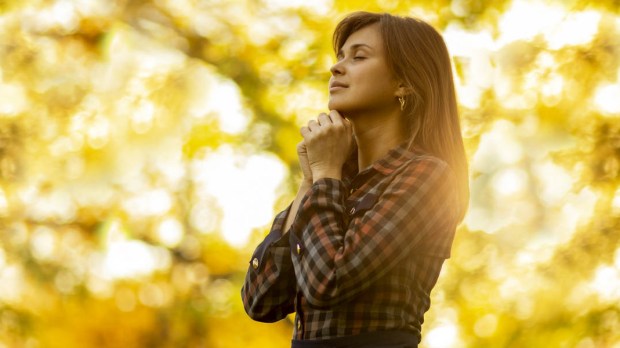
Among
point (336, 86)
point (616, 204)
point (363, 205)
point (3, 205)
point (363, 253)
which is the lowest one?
point (363, 253)

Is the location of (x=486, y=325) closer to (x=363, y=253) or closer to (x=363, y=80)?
(x=363, y=80)

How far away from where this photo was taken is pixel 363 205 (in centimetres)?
145

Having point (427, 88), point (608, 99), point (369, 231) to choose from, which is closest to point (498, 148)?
point (608, 99)

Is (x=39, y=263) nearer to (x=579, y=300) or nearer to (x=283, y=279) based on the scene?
(x=579, y=300)

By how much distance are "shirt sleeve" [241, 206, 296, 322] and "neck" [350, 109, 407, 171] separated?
8.8 inches

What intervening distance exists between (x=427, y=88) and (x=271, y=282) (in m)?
0.45

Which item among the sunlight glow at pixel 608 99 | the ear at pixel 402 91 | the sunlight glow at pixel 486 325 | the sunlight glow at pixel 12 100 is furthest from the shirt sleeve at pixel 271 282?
the sunlight glow at pixel 12 100

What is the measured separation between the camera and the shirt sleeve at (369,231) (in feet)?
4.42

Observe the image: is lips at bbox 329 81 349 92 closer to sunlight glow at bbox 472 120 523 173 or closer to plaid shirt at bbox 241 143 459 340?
plaid shirt at bbox 241 143 459 340

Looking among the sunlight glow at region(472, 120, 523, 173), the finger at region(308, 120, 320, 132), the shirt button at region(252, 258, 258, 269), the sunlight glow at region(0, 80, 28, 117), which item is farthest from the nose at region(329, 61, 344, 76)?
the sunlight glow at region(0, 80, 28, 117)

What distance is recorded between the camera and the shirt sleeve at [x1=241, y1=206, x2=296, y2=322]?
150 cm

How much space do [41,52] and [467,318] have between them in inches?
96.1

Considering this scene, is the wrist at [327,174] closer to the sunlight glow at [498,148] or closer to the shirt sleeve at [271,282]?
the shirt sleeve at [271,282]

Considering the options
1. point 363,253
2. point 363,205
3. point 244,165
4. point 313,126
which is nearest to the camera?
point 363,253
